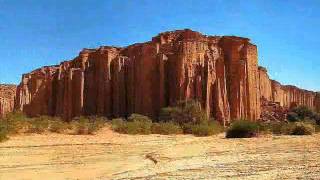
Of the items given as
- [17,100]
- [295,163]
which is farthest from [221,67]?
[295,163]

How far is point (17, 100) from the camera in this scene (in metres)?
66.8

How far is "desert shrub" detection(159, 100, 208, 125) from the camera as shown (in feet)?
148

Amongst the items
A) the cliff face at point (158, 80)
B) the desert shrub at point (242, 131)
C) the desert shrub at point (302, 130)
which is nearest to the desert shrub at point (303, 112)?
the cliff face at point (158, 80)

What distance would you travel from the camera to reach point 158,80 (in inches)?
2041

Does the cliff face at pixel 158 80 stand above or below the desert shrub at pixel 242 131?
above

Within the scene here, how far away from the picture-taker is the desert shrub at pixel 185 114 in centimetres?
4503

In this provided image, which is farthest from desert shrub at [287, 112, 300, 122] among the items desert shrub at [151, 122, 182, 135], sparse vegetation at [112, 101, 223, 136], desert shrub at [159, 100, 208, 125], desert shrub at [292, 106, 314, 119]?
desert shrub at [151, 122, 182, 135]

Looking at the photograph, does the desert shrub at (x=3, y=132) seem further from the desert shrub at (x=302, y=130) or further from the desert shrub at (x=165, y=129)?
the desert shrub at (x=302, y=130)

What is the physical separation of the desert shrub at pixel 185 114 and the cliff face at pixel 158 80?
3.09 meters

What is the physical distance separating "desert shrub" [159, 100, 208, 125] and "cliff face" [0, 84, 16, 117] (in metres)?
34.9

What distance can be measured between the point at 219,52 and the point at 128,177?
133 feet

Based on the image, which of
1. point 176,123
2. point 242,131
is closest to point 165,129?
point 242,131

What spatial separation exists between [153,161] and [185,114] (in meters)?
26.7

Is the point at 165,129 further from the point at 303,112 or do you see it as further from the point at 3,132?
the point at 303,112
